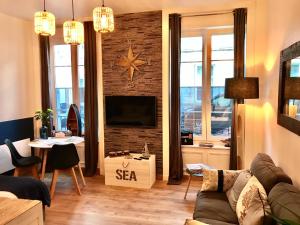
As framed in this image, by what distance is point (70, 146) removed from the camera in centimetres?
410

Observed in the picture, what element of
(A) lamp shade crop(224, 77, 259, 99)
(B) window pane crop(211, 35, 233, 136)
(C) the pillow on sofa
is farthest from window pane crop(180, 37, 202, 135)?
(C) the pillow on sofa

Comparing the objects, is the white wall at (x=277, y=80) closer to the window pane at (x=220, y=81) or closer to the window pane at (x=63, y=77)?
the window pane at (x=220, y=81)

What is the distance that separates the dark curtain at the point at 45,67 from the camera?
5.16m

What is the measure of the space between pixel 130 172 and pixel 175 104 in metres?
1.34

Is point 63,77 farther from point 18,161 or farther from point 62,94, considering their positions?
point 18,161

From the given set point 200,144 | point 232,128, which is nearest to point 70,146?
point 200,144

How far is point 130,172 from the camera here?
4.43 meters

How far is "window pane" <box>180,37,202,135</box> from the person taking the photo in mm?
4738

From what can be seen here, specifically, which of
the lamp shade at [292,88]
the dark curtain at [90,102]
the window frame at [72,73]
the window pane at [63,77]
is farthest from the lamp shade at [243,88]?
the window pane at [63,77]

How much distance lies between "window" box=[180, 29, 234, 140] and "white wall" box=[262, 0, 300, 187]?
0.83 meters

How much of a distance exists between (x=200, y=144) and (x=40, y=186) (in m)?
2.65

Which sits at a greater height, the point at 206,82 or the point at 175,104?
the point at 206,82

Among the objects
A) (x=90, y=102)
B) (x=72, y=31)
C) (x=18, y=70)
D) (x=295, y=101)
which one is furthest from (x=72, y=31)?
(x=18, y=70)

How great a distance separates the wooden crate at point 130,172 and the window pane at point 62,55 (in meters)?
2.14
